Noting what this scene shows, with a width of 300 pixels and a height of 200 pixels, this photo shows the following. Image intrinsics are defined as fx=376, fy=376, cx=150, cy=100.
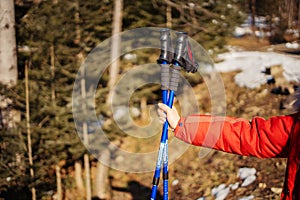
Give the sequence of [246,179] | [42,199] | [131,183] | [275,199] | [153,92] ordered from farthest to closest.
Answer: [153,92]
[131,183]
[42,199]
[246,179]
[275,199]

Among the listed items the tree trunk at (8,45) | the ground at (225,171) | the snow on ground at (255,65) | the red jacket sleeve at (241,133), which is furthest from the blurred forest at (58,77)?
the red jacket sleeve at (241,133)

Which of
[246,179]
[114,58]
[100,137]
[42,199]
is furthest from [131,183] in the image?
[246,179]

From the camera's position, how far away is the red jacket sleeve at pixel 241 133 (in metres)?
2.67

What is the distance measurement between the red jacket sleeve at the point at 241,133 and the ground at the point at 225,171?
4.28m

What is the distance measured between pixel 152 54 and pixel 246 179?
616 centimetres

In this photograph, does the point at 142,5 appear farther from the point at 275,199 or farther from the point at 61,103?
the point at 275,199

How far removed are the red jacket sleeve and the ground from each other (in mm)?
4278

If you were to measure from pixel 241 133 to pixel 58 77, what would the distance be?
8.60 m

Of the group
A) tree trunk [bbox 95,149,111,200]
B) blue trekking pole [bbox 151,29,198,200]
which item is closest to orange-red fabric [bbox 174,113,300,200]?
blue trekking pole [bbox 151,29,198,200]

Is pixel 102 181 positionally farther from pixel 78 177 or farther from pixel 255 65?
pixel 255 65

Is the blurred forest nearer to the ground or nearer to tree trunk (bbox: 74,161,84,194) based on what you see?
tree trunk (bbox: 74,161,84,194)

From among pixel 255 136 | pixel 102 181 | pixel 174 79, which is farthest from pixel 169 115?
pixel 102 181

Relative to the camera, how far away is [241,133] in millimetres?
2918

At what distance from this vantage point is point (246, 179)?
8102mm
